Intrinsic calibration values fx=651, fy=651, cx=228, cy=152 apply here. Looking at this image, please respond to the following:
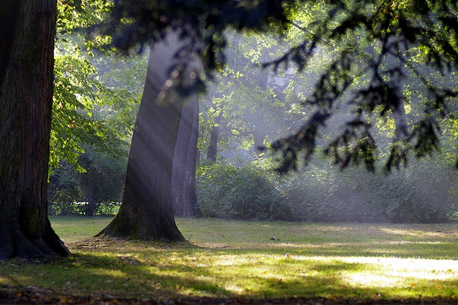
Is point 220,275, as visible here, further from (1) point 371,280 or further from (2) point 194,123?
(2) point 194,123

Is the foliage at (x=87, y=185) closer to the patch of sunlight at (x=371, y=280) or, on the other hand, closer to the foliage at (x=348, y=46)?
the foliage at (x=348, y=46)

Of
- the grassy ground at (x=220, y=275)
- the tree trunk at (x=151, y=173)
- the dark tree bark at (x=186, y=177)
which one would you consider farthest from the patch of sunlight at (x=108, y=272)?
the dark tree bark at (x=186, y=177)

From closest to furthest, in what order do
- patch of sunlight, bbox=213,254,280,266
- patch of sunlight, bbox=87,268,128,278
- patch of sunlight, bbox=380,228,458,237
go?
patch of sunlight, bbox=87,268,128,278 < patch of sunlight, bbox=213,254,280,266 < patch of sunlight, bbox=380,228,458,237

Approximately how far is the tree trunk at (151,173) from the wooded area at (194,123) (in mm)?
26

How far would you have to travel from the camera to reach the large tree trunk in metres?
9.17

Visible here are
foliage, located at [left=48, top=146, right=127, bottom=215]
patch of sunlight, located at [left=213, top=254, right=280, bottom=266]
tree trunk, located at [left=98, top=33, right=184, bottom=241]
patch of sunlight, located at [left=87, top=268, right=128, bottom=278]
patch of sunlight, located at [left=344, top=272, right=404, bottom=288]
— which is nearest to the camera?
patch of sunlight, located at [left=344, top=272, right=404, bottom=288]

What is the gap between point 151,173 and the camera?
1406cm

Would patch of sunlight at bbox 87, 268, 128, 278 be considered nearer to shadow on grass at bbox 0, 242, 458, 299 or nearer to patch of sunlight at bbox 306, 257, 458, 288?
shadow on grass at bbox 0, 242, 458, 299

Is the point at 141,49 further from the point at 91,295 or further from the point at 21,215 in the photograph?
the point at 21,215

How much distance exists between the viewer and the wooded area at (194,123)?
21.5 ft

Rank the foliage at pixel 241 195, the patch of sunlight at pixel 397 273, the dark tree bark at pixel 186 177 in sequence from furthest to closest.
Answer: the dark tree bark at pixel 186 177
the foliage at pixel 241 195
the patch of sunlight at pixel 397 273

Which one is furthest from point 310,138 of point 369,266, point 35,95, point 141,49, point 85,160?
point 85,160

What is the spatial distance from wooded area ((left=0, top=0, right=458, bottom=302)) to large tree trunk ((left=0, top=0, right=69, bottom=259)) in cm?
2

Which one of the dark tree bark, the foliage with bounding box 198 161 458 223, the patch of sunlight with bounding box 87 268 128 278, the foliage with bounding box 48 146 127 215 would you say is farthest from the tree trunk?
the foliage with bounding box 48 146 127 215
